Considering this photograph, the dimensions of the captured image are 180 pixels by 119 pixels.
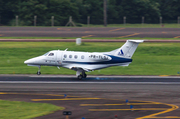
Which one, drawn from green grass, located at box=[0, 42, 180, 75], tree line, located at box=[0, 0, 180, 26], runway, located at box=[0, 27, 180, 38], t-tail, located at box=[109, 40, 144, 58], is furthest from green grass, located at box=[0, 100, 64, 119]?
tree line, located at box=[0, 0, 180, 26]

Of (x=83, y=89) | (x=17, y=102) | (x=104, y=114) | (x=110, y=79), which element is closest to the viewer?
(x=104, y=114)

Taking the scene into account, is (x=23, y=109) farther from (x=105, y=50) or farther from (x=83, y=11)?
(x=83, y=11)

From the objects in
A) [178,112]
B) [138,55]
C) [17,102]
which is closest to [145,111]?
[178,112]

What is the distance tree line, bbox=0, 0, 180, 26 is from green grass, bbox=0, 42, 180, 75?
26.1 m

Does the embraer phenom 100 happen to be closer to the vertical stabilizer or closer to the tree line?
the vertical stabilizer

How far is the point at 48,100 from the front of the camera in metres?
19.0

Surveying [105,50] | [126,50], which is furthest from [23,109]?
[105,50]

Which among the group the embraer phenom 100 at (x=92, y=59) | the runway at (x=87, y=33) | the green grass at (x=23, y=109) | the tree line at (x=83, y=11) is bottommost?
the green grass at (x=23, y=109)

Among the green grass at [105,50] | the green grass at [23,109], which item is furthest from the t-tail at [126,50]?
the green grass at [23,109]

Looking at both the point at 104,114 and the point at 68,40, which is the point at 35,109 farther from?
the point at 68,40

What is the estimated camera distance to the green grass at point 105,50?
30.4m

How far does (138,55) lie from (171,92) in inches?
708

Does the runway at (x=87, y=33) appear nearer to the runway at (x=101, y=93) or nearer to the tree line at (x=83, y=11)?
the tree line at (x=83, y=11)

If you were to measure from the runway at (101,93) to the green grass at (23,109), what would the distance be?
679mm
